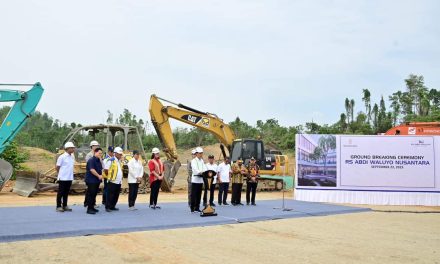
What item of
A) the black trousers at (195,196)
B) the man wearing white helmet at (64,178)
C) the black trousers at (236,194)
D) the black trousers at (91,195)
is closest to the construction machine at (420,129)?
the black trousers at (236,194)

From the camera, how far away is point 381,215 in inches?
489

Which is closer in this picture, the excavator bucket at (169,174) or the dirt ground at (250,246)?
the dirt ground at (250,246)

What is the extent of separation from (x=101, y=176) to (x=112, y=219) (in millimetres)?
1519

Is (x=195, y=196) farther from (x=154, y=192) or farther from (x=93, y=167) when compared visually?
(x=93, y=167)

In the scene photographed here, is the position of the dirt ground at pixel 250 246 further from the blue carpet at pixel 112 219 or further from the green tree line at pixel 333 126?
the green tree line at pixel 333 126

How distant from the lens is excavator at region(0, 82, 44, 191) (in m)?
13.9

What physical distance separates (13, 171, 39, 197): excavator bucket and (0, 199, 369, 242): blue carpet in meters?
4.41

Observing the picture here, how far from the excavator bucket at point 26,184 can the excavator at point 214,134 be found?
486 centimetres

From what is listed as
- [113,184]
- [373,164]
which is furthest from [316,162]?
[113,184]

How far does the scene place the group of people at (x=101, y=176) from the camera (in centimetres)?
1010

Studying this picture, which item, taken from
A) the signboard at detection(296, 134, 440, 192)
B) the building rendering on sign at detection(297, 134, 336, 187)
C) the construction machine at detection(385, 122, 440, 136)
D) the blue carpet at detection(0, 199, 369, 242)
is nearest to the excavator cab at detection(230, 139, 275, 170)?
the building rendering on sign at detection(297, 134, 336, 187)

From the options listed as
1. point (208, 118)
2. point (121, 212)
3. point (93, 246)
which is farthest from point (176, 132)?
point (93, 246)

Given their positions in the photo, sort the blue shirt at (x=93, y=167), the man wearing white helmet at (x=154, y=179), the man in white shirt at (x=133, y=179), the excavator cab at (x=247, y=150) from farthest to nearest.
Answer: the excavator cab at (x=247, y=150)
the man wearing white helmet at (x=154, y=179)
the man in white shirt at (x=133, y=179)
the blue shirt at (x=93, y=167)

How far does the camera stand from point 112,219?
361 inches
